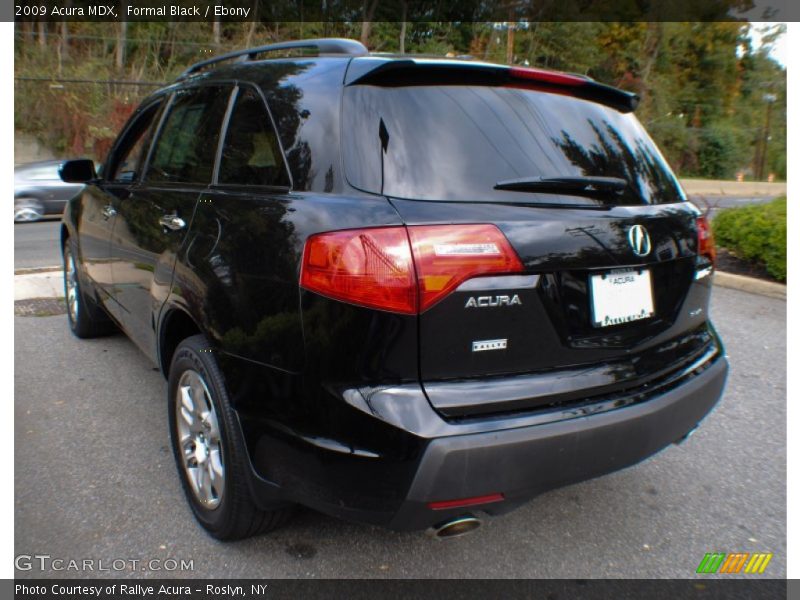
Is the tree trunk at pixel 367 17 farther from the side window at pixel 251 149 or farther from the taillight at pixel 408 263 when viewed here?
the taillight at pixel 408 263

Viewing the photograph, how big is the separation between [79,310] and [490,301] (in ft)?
13.5

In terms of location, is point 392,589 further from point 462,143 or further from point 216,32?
point 216,32

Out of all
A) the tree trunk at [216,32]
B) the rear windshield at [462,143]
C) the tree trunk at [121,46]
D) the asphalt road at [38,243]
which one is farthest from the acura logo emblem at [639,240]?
the tree trunk at [121,46]

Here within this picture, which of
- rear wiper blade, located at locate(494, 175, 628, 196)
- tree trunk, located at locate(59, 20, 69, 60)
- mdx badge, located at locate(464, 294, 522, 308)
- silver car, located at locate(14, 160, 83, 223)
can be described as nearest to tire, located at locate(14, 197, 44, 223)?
silver car, located at locate(14, 160, 83, 223)

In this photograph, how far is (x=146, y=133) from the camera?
12.2 feet

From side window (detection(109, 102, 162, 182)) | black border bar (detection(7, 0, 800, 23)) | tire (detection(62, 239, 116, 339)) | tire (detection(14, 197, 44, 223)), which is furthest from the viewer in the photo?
black border bar (detection(7, 0, 800, 23))

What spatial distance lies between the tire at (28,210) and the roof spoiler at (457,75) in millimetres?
14505

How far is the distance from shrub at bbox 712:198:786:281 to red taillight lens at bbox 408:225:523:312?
6144 millimetres

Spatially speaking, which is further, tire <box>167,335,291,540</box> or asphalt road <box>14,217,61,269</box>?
asphalt road <box>14,217,61,269</box>

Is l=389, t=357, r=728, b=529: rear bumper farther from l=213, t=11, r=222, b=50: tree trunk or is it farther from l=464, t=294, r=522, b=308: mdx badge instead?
l=213, t=11, r=222, b=50: tree trunk

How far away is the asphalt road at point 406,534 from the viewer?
2416 millimetres

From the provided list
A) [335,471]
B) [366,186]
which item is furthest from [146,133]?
[335,471]

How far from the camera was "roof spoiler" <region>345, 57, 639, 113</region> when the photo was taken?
6.86 ft

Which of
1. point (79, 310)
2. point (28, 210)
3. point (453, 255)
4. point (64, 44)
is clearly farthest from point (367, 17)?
point (453, 255)
